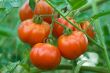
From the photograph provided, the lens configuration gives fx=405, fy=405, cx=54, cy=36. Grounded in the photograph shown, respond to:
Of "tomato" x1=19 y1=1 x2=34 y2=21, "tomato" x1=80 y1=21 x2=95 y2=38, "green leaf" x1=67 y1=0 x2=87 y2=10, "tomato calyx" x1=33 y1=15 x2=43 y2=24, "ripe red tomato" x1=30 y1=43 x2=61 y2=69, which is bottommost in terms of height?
"ripe red tomato" x1=30 y1=43 x2=61 y2=69

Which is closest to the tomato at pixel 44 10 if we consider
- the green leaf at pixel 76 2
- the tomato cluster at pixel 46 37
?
the tomato cluster at pixel 46 37

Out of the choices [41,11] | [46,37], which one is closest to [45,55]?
[46,37]

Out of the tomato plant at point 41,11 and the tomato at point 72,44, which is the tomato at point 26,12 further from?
the tomato at point 72,44

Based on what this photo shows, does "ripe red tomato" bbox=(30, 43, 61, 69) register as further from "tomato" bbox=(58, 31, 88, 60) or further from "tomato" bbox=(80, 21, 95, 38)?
"tomato" bbox=(80, 21, 95, 38)

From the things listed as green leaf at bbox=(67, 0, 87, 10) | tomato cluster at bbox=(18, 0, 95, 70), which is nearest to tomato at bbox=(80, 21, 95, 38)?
tomato cluster at bbox=(18, 0, 95, 70)

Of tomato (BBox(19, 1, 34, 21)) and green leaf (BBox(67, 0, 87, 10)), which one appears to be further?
tomato (BBox(19, 1, 34, 21))

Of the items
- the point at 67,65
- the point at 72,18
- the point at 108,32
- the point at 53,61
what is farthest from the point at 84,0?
the point at 108,32
